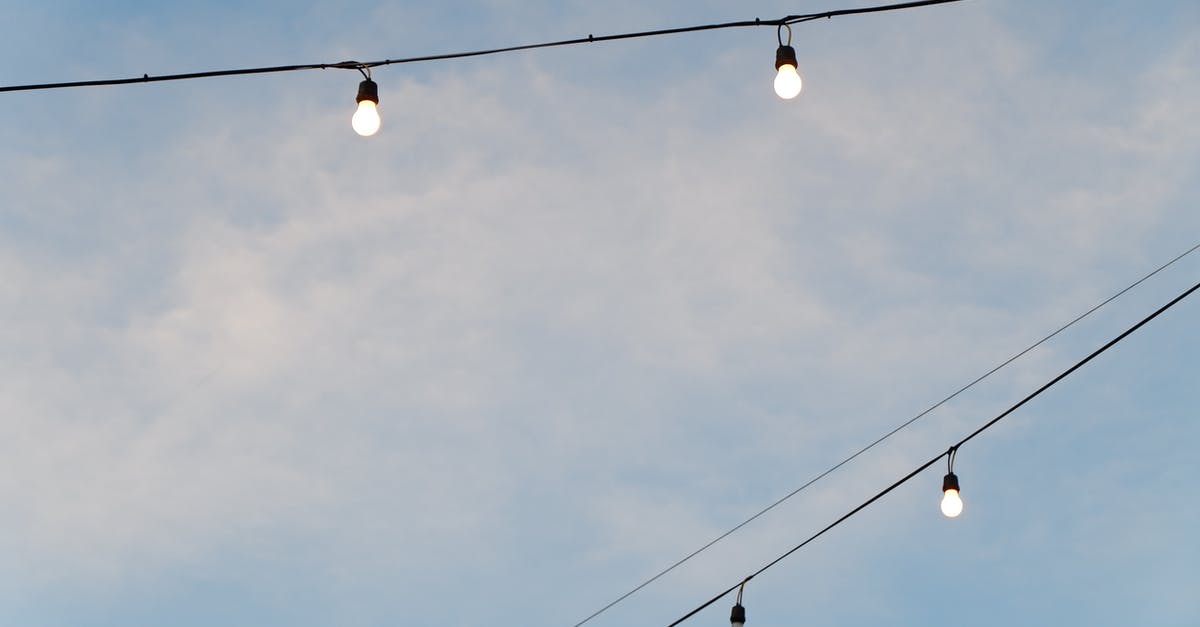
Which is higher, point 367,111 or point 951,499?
point 367,111

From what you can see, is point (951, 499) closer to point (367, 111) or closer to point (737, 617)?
Answer: point (737, 617)

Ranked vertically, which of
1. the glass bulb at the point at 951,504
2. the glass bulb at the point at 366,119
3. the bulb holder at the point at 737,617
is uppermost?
the glass bulb at the point at 366,119

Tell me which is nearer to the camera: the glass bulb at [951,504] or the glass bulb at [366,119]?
the glass bulb at [366,119]

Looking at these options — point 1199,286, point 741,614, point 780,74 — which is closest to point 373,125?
point 780,74

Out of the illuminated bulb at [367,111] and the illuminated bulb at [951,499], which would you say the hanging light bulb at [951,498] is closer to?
the illuminated bulb at [951,499]

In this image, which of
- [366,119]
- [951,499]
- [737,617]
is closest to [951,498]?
[951,499]

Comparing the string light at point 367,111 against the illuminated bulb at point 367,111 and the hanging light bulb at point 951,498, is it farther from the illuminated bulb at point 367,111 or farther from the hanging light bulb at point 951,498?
the hanging light bulb at point 951,498

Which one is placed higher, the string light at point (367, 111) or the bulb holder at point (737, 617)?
the string light at point (367, 111)

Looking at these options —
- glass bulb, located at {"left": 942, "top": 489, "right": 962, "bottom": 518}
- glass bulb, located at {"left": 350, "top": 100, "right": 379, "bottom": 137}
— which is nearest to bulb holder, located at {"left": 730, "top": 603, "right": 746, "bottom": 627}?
glass bulb, located at {"left": 942, "top": 489, "right": 962, "bottom": 518}

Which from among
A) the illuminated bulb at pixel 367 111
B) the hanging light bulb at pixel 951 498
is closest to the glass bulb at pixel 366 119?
the illuminated bulb at pixel 367 111

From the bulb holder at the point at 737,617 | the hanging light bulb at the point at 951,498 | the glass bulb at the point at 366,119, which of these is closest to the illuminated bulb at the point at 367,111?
the glass bulb at the point at 366,119

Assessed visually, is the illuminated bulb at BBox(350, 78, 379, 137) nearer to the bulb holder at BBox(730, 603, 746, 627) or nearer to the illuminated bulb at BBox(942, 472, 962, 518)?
the bulb holder at BBox(730, 603, 746, 627)

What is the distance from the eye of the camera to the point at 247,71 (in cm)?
859

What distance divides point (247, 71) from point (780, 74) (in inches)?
121
